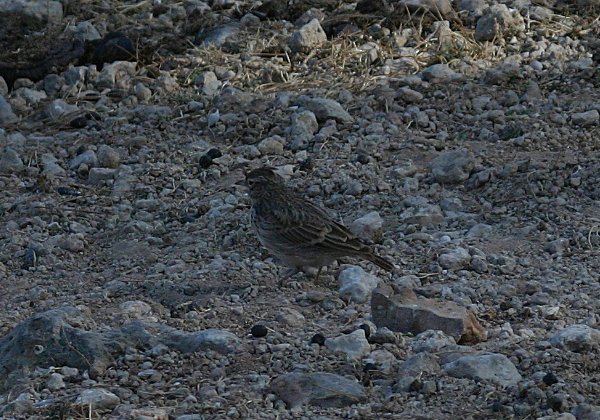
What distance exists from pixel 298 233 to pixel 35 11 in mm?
5372

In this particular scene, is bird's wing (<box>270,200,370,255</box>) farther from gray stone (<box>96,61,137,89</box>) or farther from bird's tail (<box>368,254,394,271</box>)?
gray stone (<box>96,61,137,89</box>)

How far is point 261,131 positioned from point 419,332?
342cm

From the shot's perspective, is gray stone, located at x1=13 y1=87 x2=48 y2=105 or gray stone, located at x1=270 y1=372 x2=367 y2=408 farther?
gray stone, located at x1=13 y1=87 x2=48 y2=105

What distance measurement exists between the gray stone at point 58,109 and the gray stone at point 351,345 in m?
4.53

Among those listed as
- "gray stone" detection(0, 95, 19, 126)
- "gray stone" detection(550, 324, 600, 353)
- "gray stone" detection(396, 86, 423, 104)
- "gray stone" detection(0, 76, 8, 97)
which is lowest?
"gray stone" detection(0, 76, 8, 97)

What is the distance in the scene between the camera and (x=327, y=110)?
989cm

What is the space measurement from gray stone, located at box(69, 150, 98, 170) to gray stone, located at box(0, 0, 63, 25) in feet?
9.42

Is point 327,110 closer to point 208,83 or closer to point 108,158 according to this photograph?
point 208,83

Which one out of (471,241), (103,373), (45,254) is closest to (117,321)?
(103,373)

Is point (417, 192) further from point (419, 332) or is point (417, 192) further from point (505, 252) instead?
point (419, 332)

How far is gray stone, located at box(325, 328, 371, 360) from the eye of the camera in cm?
653

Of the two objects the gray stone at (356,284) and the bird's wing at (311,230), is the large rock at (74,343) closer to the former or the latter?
the gray stone at (356,284)

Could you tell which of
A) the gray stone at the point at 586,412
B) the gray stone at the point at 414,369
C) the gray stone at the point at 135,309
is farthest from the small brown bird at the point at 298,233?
the gray stone at the point at 586,412

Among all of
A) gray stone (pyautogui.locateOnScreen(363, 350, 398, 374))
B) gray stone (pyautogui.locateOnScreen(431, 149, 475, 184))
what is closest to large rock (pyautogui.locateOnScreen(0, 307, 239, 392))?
gray stone (pyautogui.locateOnScreen(363, 350, 398, 374))
